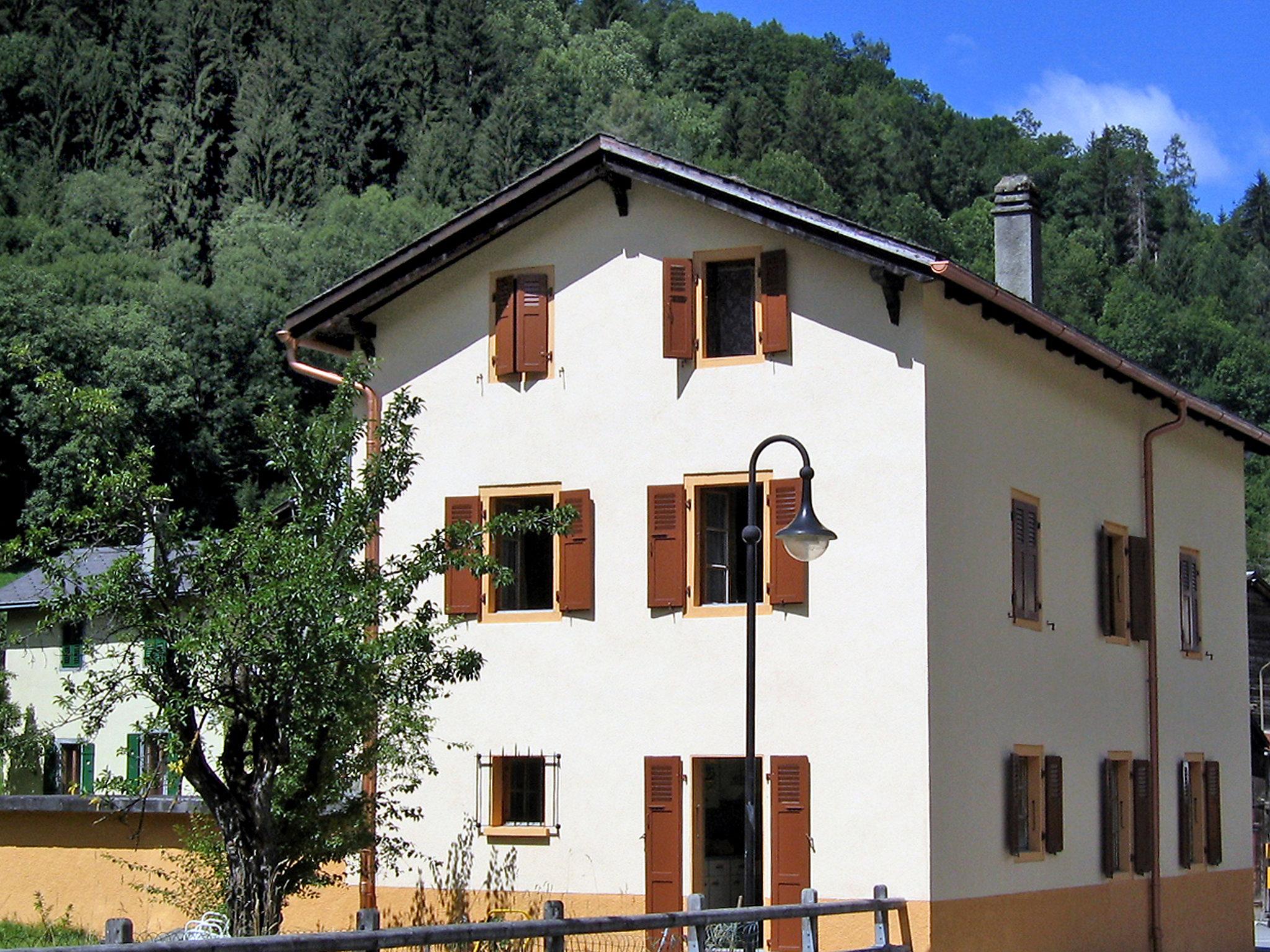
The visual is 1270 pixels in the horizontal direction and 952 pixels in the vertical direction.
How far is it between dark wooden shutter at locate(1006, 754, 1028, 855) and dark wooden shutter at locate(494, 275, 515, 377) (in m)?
6.57

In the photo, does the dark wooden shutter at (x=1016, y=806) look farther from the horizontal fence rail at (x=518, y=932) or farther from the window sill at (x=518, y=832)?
the window sill at (x=518, y=832)

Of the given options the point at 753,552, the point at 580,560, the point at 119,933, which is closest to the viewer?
the point at 119,933

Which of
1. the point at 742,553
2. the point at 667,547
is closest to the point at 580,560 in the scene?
the point at 667,547

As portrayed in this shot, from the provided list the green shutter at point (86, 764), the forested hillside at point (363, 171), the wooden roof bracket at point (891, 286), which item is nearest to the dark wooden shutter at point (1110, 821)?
the wooden roof bracket at point (891, 286)

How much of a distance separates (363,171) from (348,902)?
8196 cm

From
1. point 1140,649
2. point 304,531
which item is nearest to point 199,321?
point 1140,649

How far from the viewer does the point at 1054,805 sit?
20.5 metres

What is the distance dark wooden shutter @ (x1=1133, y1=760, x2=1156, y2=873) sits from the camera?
22.9 meters

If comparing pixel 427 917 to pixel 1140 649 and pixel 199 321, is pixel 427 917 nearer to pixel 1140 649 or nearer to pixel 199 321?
pixel 1140 649

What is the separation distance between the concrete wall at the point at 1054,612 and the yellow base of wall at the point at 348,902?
0.65 ft

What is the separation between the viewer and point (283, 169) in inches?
3799

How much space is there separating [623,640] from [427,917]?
3.45 m

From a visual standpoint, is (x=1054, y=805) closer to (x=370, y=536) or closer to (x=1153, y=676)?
(x=1153, y=676)

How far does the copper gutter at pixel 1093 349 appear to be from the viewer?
18328 millimetres
